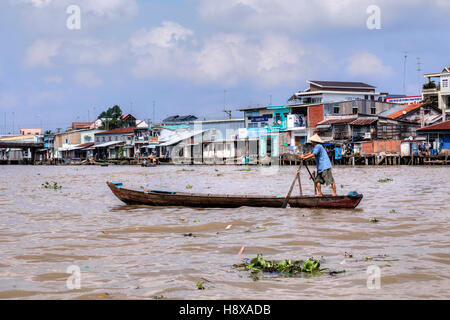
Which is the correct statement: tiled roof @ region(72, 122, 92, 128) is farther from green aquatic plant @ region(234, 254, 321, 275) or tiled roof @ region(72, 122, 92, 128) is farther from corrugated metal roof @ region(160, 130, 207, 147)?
green aquatic plant @ region(234, 254, 321, 275)

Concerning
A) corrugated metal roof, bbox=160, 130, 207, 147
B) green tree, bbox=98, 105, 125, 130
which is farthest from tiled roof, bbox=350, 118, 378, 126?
green tree, bbox=98, 105, 125, 130

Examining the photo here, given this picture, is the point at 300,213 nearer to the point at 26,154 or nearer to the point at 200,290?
the point at 200,290

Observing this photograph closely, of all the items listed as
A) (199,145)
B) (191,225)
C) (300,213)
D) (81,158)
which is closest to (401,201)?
(300,213)

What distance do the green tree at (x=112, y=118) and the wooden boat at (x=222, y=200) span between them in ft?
208

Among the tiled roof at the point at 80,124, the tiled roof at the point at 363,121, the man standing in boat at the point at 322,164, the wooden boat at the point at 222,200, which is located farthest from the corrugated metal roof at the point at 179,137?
the man standing in boat at the point at 322,164

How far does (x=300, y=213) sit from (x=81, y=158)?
218 feet

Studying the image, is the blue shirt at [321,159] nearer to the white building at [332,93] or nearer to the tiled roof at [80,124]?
the white building at [332,93]

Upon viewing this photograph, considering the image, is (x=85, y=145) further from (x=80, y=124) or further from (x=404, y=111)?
(x=404, y=111)

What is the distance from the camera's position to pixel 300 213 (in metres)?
10.6

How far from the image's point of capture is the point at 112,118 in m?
→ 76.1

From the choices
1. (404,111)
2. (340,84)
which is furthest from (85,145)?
(404,111)

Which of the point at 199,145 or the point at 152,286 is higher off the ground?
the point at 199,145

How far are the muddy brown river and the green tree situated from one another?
63855 mm

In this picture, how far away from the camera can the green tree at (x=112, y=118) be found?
74.8 meters
